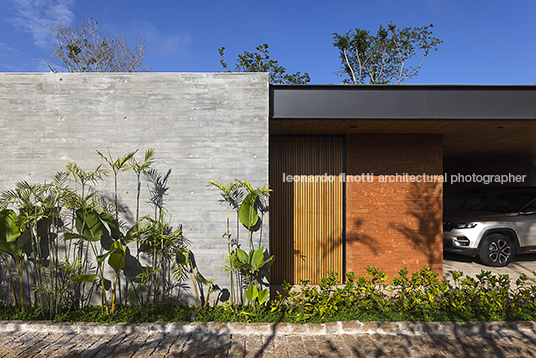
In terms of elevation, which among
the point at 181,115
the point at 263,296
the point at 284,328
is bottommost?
the point at 284,328

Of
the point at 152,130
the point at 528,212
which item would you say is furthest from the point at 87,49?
the point at 528,212

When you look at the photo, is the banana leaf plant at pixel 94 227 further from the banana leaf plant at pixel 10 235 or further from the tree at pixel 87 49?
the tree at pixel 87 49

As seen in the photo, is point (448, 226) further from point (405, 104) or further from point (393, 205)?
point (405, 104)

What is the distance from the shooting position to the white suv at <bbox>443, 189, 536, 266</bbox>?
641 cm

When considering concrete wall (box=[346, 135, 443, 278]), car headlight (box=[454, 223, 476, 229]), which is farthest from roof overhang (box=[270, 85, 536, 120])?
car headlight (box=[454, 223, 476, 229])

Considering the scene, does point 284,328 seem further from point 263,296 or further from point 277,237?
point 277,237

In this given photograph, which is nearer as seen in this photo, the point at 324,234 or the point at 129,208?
the point at 129,208

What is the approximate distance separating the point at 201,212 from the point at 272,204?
1.52 metres

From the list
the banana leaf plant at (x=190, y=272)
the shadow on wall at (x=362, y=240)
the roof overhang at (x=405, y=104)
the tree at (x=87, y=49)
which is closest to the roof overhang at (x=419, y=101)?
the roof overhang at (x=405, y=104)

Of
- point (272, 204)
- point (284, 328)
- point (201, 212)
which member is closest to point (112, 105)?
point (201, 212)

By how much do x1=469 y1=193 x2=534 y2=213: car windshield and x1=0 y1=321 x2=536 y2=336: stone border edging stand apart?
147 inches

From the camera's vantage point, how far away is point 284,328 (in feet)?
12.2

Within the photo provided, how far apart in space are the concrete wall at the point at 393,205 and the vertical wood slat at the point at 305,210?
226 mm

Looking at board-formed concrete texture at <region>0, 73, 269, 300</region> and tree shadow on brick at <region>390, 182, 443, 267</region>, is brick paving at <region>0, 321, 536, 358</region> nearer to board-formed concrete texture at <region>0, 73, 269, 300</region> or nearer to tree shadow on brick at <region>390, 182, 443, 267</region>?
board-formed concrete texture at <region>0, 73, 269, 300</region>
